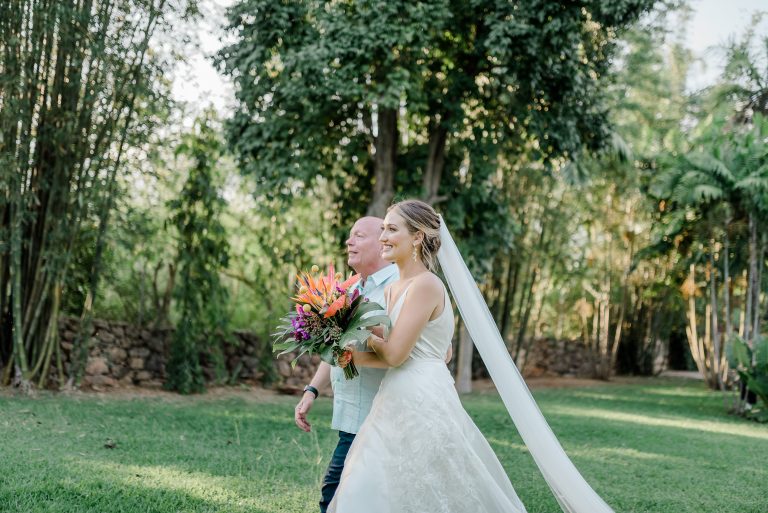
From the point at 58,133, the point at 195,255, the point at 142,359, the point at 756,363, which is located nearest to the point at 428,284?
the point at 58,133

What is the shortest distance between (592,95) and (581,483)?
879 cm

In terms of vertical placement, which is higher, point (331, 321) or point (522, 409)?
point (331, 321)

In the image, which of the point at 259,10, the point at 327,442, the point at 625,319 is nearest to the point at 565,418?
the point at 327,442

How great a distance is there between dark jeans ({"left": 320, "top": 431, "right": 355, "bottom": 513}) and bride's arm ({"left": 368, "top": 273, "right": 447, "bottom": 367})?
0.46 meters

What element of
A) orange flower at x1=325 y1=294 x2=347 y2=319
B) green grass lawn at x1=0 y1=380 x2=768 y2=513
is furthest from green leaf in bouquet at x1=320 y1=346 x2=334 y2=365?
green grass lawn at x1=0 y1=380 x2=768 y2=513

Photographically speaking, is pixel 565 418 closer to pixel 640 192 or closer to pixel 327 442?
pixel 327 442

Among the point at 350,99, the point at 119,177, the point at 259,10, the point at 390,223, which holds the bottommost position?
the point at 390,223

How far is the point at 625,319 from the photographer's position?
20.2 m

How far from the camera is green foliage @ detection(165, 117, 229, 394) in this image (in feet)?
38.1

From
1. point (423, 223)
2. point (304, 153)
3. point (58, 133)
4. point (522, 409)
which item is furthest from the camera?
point (304, 153)

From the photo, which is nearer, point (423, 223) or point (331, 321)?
point (331, 321)

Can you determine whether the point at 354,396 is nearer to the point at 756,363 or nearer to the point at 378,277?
the point at 378,277

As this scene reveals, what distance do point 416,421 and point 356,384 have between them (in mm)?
375

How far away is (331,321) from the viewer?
3.08 meters
